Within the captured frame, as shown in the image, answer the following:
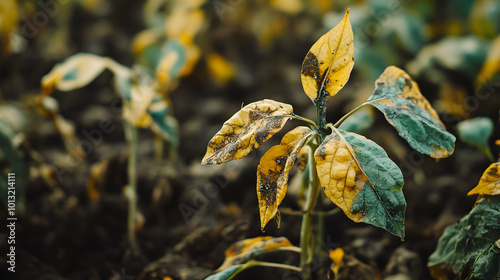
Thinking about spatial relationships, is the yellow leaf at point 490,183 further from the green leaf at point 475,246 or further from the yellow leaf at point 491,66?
the yellow leaf at point 491,66

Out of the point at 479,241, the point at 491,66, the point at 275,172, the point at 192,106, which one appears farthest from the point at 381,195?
the point at 192,106

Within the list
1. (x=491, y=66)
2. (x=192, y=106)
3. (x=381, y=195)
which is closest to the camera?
(x=381, y=195)

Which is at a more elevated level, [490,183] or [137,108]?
[137,108]

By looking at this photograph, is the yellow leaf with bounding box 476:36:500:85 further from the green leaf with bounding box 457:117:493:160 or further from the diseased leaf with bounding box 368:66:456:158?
the diseased leaf with bounding box 368:66:456:158

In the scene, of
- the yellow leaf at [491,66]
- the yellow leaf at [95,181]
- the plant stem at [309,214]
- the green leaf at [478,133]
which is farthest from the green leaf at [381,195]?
the yellow leaf at [491,66]

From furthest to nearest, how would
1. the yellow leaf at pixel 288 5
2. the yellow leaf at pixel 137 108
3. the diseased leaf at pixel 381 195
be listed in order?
the yellow leaf at pixel 288 5 → the yellow leaf at pixel 137 108 → the diseased leaf at pixel 381 195

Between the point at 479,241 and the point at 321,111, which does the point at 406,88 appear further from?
the point at 479,241
